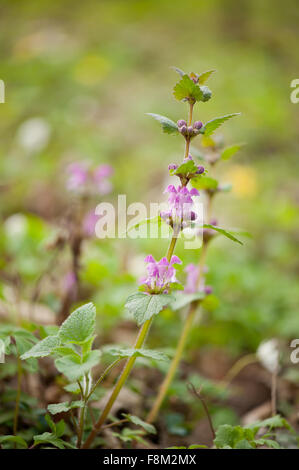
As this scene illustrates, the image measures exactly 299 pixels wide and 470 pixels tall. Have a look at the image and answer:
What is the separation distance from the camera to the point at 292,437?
1.09 metres

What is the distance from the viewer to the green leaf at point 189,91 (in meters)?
0.83

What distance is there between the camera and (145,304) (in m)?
0.84

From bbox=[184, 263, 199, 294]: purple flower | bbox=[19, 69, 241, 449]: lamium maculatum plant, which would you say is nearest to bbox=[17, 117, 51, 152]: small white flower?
bbox=[184, 263, 199, 294]: purple flower

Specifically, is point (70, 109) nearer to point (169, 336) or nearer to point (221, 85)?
point (221, 85)

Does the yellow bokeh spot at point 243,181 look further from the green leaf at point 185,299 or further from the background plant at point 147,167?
the green leaf at point 185,299

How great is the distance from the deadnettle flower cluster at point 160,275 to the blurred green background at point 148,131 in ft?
1.00

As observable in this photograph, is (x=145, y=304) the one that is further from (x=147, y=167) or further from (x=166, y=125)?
(x=147, y=167)

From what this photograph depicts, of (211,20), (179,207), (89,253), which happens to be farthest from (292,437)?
(211,20)

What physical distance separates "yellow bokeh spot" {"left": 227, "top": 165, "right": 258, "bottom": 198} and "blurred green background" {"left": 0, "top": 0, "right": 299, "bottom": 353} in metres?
0.01

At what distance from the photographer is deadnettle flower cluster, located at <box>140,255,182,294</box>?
2.95 feet

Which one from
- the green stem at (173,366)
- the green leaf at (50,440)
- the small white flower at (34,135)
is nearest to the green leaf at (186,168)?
the green stem at (173,366)

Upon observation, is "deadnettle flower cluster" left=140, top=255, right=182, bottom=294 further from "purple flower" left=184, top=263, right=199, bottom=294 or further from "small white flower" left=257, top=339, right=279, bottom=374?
"small white flower" left=257, top=339, right=279, bottom=374

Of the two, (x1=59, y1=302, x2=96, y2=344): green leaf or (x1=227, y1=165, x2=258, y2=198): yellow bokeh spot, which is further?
(x1=227, y1=165, x2=258, y2=198): yellow bokeh spot

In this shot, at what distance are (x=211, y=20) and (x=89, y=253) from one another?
5465 mm
